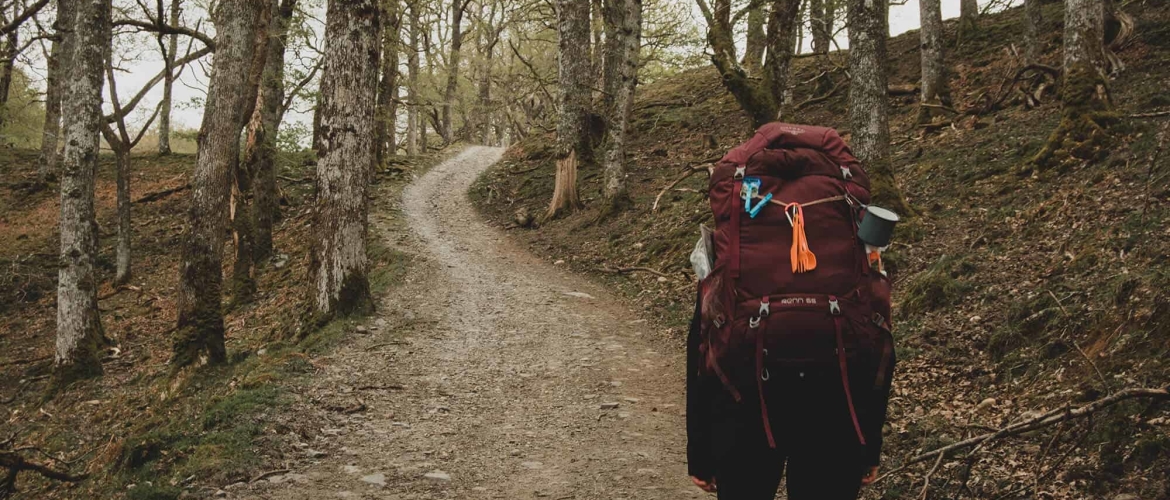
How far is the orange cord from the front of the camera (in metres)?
2.45

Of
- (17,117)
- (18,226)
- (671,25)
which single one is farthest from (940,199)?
(17,117)

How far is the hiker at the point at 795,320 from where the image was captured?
8.03ft

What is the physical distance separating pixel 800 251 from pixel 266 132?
1466 centimetres

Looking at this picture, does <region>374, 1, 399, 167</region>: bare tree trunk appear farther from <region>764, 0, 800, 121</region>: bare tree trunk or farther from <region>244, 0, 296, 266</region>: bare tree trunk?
<region>764, 0, 800, 121</region>: bare tree trunk

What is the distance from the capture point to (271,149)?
1512 cm

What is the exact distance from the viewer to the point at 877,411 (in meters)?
2.61

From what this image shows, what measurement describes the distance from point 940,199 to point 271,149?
12.6 metres

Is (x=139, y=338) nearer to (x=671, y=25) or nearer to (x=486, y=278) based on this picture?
(x=486, y=278)

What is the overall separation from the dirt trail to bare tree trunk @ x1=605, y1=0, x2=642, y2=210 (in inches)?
142

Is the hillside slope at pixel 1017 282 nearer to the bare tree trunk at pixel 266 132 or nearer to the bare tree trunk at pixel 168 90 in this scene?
the bare tree trunk at pixel 266 132

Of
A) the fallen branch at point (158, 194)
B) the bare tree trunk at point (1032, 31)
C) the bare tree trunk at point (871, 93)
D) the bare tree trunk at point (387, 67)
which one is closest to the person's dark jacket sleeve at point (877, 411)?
the bare tree trunk at point (871, 93)

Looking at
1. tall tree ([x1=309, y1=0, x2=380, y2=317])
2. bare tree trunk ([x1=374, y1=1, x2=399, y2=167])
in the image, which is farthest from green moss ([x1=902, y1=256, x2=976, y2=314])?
bare tree trunk ([x1=374, y1=1, x2=399, y2=167])

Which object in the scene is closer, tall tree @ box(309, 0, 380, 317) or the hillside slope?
the hillside slope

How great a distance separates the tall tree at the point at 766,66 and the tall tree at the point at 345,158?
6288 millimetres
